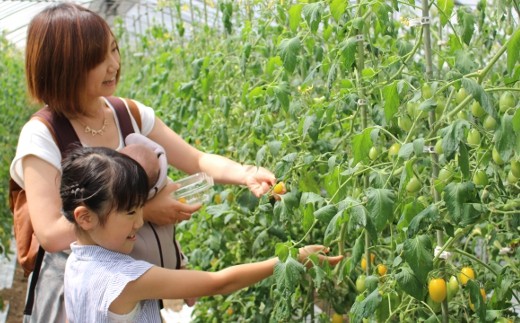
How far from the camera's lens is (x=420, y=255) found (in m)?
1.78

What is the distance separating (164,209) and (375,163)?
62cm

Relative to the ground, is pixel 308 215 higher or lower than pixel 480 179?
lower

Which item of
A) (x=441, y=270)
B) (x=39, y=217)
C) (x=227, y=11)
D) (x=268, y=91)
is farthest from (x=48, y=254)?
(x=227, y=11)

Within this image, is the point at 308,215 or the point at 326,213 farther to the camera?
the point at 308,215

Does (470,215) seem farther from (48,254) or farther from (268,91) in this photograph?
(48,254)

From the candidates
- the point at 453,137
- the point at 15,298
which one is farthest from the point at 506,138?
the point at 15,298

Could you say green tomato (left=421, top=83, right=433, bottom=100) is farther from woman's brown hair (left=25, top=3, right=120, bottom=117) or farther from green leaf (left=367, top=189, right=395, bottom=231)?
woman's brown hair (left=25, top=3, right=120, bottom=117)

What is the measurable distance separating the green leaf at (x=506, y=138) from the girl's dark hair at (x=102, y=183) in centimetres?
79

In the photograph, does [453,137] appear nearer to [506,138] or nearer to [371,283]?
[506,138]

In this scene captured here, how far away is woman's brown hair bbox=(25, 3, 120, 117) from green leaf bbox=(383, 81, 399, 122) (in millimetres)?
732

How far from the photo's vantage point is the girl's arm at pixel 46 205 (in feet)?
6.69

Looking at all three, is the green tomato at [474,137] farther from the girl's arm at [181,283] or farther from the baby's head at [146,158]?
the baby's head at [146,158]

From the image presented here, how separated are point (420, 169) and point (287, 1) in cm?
83

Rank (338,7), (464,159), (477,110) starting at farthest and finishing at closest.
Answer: (338,7) < (477,110) < (464,159)
